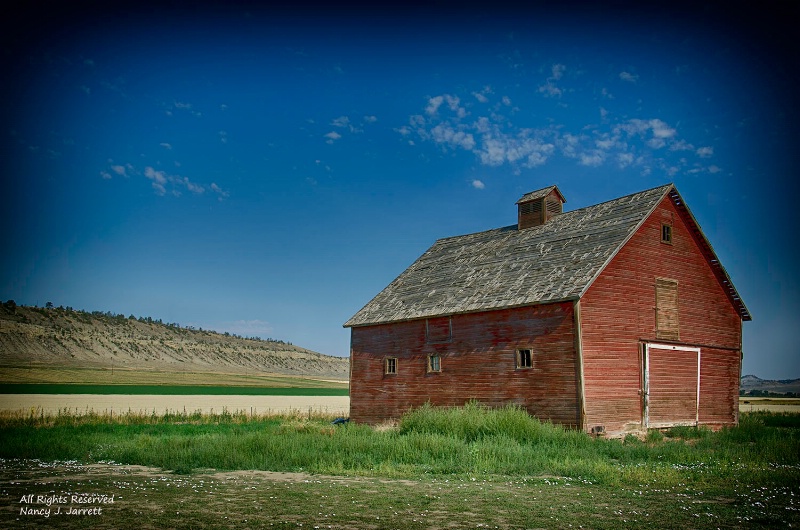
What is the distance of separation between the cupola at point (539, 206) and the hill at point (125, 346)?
90.7m

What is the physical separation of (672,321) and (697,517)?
639 inches

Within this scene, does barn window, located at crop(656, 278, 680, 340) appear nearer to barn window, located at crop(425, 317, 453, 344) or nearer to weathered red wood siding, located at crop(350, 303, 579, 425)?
weathered red wood siding, located at crop(350, 303, 579, 425)

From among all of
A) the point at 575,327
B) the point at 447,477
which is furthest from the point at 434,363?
the point at 447,477

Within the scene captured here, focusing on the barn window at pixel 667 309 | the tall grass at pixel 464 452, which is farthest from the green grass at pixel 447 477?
the barn window at pixel 667 309

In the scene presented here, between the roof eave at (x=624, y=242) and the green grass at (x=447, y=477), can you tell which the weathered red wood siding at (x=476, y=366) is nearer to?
the roof eave at (x=624, y=242)

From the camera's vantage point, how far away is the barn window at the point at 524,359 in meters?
22.4

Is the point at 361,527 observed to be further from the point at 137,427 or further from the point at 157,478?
the point at 137,427

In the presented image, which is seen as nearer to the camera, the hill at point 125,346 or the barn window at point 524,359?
the barn window at point 524,359

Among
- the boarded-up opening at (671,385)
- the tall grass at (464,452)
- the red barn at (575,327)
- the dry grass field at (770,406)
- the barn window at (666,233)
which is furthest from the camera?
the dry grass field at (770,406)

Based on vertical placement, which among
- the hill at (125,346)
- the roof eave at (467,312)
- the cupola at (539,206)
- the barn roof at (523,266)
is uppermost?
the cupola at (539,206)

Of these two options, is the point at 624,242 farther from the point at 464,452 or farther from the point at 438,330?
the point at 464,452

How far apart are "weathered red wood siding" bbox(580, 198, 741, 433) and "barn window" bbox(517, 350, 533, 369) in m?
2.06

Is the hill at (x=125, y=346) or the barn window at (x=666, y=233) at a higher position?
the barn window at (x=666, y=233)

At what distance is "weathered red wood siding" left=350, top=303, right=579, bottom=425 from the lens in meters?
21.5
